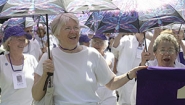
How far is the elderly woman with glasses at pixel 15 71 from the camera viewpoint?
4.29 m

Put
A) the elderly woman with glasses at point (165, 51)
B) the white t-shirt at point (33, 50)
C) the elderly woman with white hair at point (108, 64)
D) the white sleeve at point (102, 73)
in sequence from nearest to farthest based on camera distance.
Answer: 1. the white sleeve at point (102, 73)
2. the elderly woman with glasses at point (165, 51)
3. the elderly woman with white hair at point (108, 64)
4. the white t-shirt at point (33, 50)

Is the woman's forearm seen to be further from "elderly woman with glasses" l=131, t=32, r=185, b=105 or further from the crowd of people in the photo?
"elderly woman with glasses" l=131, t=32, r=185, b=105

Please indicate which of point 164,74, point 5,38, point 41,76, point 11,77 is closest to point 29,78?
point 11,77

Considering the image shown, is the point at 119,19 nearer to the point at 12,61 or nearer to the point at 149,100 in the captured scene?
the point at 149,100

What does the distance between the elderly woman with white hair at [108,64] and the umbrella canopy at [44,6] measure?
2.19m

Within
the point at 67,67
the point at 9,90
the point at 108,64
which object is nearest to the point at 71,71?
the point at 67,67

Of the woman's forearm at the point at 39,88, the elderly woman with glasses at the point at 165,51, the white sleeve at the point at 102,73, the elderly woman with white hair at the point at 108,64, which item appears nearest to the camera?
the woman's forearm at the point at 39,88

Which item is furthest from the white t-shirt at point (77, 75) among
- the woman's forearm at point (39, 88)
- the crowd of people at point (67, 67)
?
the woman's forearm at point (39, 88)

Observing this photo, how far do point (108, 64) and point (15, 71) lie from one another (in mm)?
1562

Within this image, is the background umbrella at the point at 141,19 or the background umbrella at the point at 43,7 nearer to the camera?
the background umbrella at the point at 43,7

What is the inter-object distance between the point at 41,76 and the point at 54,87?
0.16 m

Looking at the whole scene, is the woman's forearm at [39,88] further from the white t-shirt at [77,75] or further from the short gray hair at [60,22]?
the short gray hair at [60,22]

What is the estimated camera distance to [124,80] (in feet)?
11.1

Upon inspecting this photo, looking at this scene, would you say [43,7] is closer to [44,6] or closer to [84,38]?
[44,6]
